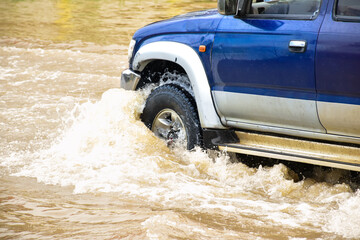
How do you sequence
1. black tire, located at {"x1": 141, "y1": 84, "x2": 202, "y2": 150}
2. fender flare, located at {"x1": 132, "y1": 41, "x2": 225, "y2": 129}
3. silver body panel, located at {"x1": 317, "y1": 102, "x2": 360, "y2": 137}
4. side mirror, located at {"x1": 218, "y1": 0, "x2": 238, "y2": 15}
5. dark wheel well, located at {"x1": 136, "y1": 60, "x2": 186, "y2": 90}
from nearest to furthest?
silver body panel, located at {"x1": 317, "y1": 102, "x2": 360, "y2": 137}
side mirror, located at {"x1": 218, "y1": 0, "x2": 238, "y2": 15}
fender flare, located at {"x1": 132, "y1": 41, "x2": 225, "y2": 129}
black tire, located at {"x1": 141, "y1": 84, "x2": 202, "y2": 150}
dark wheel well, located at {"x1": 136, "y1": 60, "x2": 186, "y2": 90}

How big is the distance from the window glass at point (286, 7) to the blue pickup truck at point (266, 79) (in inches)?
0.4

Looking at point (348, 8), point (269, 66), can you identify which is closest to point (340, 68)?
point (348, 8)

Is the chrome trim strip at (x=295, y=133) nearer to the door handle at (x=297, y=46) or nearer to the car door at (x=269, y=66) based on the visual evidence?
the car door at (x=269, y=66)

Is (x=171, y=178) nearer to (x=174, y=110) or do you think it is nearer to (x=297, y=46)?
(x=174, y=110)

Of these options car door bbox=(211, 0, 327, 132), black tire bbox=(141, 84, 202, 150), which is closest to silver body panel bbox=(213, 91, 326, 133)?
car door bbox=(211, 0, 327, 132)

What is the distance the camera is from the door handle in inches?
160

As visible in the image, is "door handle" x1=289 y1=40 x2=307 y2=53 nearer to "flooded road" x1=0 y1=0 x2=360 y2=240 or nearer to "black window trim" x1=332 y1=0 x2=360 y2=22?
"black window trim" x1=332 y1=0 x2=360 y2=22

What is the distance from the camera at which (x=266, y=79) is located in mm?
4352

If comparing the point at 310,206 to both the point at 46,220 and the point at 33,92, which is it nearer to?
the point at 46,220

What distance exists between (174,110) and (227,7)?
3.85 ft

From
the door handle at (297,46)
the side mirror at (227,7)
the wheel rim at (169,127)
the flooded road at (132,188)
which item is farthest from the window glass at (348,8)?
the wheel rim at (169,127)

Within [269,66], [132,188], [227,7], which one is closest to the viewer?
[269,66]

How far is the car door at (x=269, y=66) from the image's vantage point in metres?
4.13

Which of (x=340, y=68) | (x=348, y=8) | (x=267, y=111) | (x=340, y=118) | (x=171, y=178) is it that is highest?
(x=348, y=8)
